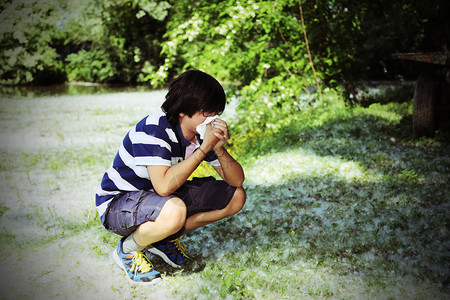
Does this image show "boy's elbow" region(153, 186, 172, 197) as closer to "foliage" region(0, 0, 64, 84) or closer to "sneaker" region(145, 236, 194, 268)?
"sneaker" region(145, 236, 194, 268)

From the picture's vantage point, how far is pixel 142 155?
2.16 metres

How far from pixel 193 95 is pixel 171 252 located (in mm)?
1182

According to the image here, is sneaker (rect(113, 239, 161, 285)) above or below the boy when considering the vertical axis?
below

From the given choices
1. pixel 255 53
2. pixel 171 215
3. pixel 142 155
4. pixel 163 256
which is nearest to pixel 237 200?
pixel 171 215

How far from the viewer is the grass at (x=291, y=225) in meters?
2.40

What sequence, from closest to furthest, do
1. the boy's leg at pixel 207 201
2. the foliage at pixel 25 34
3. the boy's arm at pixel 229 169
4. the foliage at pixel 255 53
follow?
1. the boy's arm at pixel 229 169
2. the boy's leg at pixel 207 201
3. the foliage at pixel 25 34
4. the foliage at pixel 255 53

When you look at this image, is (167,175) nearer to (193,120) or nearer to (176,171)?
(176,171)

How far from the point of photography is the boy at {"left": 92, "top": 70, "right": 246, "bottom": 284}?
2.17 m

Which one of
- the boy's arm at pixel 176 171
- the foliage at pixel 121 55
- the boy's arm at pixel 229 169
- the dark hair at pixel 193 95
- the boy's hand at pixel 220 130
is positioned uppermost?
the dark hair at pixel 193 95

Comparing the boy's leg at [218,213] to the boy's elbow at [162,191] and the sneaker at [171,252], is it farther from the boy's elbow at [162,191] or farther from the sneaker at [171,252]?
the boy's elbow at [162,191]

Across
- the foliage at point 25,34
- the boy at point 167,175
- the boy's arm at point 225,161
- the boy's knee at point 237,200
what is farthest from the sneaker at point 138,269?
the foliage at point 25,34

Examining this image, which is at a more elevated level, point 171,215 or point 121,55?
point 171,215

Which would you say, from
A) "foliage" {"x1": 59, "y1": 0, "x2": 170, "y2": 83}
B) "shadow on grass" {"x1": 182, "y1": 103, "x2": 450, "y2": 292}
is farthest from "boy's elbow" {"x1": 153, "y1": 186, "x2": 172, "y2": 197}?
"foliage" {"x1": 59, "y1": 0, "x2": 170, "y2": 83}

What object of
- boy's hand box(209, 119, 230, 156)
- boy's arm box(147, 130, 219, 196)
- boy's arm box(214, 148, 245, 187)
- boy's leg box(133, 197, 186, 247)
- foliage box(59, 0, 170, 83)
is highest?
boy's hand box(209, 119, 230, 156)
